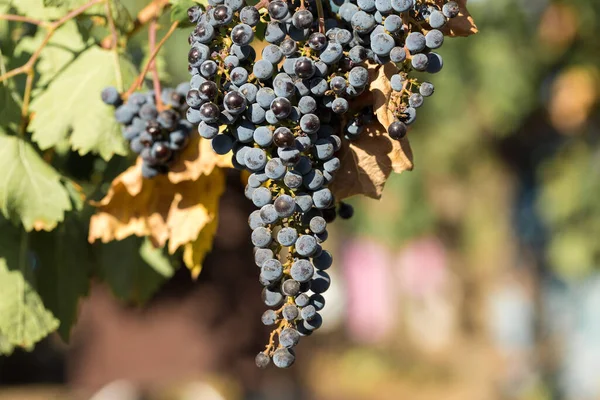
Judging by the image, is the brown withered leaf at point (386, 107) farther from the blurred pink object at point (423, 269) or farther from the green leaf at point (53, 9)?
the blurred pink object at point (423, 269)

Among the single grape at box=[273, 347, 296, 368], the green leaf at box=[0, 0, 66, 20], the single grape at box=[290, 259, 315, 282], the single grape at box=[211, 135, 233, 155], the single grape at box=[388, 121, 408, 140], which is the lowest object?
the single grape at box=[273, 347, 296, 368]

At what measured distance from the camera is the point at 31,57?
885 millimetres

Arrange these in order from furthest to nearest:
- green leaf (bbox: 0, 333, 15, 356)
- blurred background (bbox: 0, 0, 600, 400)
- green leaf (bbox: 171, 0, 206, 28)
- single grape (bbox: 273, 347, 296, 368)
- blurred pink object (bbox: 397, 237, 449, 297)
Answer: blurred pink object (bbox: 397, 237, 449, 297) < blurred background (bbox: 0, 0, 600, 400) < green leaf (bbox: 0, 333, 15, 356) < green leaf (bbox: 171, 0, 206, 28) < single grape (bbox: 273, 347, 296, 368)

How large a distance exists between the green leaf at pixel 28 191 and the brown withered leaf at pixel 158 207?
0.19 ft

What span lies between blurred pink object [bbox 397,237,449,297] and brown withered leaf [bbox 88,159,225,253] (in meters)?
9.10

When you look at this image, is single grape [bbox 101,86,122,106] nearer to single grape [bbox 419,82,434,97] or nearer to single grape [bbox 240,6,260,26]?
single grape [bbox 240,6,260,26]

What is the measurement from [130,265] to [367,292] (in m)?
10.1

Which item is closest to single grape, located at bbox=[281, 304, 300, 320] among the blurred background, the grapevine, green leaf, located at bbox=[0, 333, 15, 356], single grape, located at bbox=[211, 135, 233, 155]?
the grapevine

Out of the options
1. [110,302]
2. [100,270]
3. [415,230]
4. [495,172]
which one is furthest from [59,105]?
[415,230]

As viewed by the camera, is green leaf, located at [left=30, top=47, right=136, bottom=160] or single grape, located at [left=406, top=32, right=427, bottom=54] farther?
green leaf, located at [left=30, top=47, right=136, bottom=160]

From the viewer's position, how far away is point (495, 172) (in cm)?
550

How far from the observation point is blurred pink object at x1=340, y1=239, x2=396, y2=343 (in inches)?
417

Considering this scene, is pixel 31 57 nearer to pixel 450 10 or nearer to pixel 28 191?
pixel 28 191

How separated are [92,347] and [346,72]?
3940 millimetres
